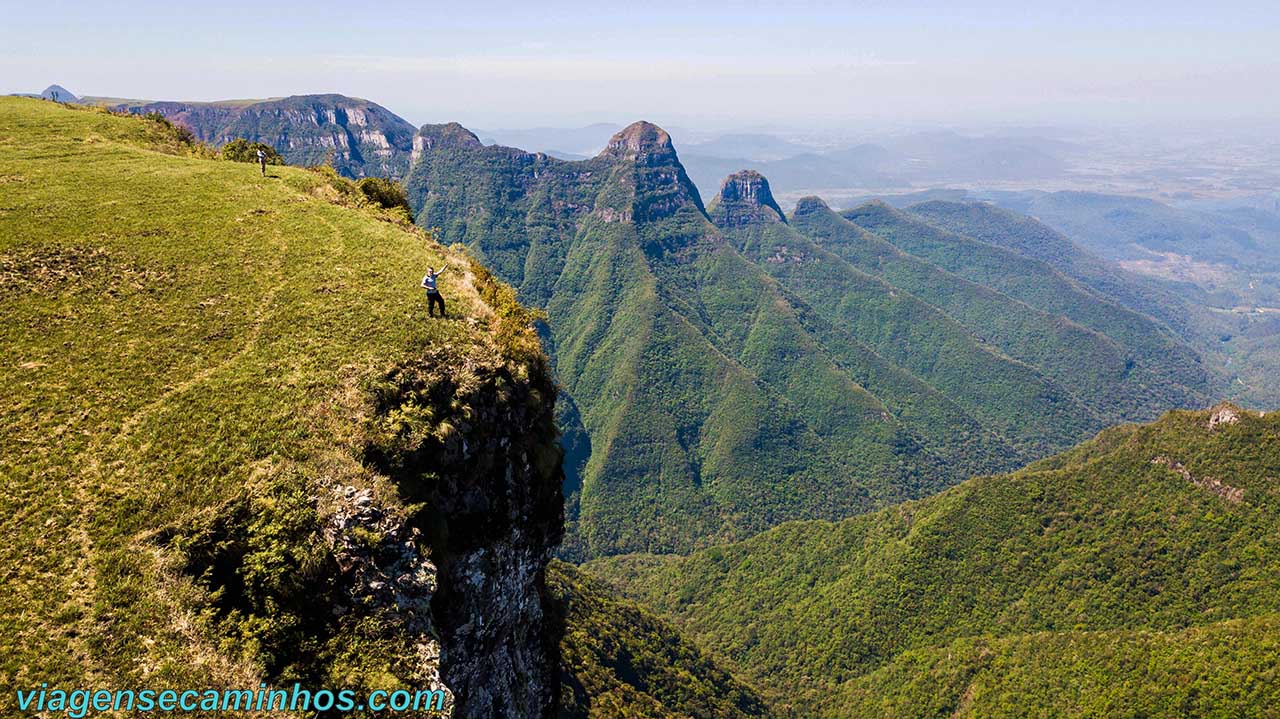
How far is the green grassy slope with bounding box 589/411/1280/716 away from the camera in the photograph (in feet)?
217

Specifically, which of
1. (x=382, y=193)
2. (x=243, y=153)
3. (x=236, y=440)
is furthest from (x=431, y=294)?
(x=243, y=153)

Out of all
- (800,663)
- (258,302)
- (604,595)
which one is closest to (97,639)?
(258,302)

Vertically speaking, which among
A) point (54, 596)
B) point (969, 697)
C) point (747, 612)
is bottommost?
point (747, 612)

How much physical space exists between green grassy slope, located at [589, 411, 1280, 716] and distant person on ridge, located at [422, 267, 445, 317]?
82.7 meters

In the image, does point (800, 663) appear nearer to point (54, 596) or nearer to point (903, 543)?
point (903, 543)

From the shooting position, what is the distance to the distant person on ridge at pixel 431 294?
22.8 metres

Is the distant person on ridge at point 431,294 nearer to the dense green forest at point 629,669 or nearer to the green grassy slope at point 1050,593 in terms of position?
the dense green forest at point 629,669

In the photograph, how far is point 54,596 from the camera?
14227 millimetres

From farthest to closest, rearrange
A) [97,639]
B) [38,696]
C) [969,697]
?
[969,697] < [97,639] < [38,696]

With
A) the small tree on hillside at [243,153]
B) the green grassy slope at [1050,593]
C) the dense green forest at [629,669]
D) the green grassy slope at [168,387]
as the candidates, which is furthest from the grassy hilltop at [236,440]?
the green grassy slope at [1050,593]

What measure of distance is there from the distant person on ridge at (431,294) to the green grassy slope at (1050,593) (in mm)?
82739

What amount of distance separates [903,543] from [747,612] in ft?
120

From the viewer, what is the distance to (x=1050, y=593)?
3482 inches

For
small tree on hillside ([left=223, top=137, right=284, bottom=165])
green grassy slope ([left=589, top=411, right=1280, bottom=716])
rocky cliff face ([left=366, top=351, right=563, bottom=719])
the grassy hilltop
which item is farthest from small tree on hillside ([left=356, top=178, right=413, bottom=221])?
green grassy slope ([left=589, top=411, right=1280, bottom=716])
